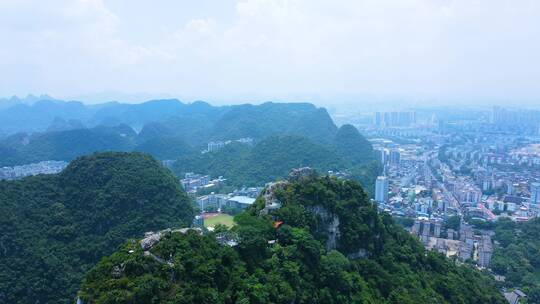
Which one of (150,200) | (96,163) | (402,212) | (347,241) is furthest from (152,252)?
(402,212)

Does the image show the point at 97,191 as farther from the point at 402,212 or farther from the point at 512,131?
the point at 512,131

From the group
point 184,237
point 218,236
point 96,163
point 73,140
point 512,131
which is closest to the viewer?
point 184,237

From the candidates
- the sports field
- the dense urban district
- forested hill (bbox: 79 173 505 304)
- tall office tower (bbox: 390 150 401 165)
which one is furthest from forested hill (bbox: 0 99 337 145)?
forested hill (bbox: 79 173 505 304)

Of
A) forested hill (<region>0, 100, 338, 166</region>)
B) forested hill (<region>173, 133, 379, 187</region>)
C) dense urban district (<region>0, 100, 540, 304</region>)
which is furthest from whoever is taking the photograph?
forested hill (<region>0, 100, 338, 166</region>)

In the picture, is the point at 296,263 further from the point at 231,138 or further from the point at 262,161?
the point at 231,138

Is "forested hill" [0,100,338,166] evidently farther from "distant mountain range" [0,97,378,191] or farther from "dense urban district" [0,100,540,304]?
"dense urban district" [0,100,540,304]

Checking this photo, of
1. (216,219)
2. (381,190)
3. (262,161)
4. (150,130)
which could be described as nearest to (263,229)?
(216,219)
